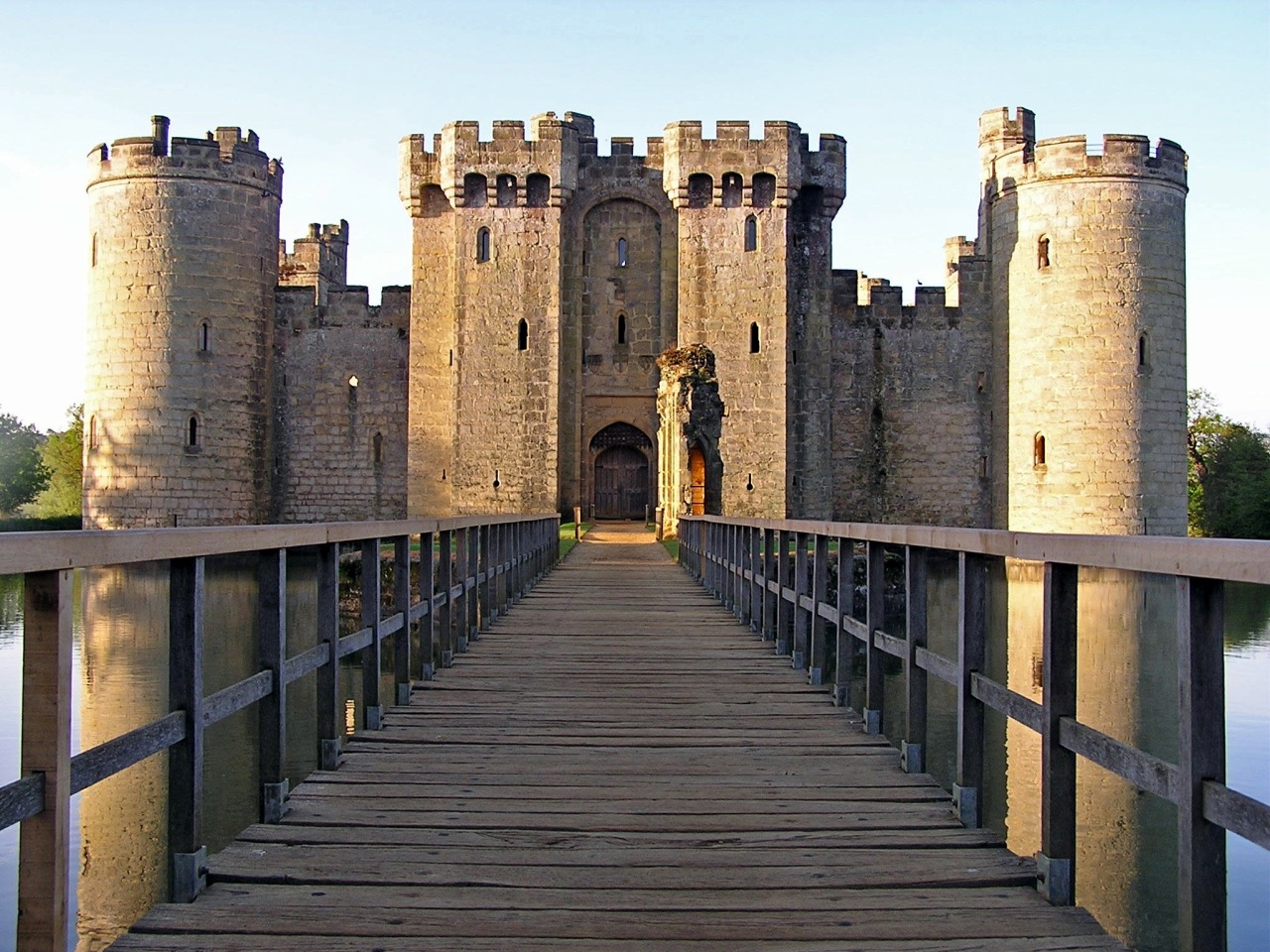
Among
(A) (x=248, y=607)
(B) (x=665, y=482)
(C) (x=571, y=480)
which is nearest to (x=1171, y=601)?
(B) (x=665, y=482)

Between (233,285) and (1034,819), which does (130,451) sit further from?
(1034,819)

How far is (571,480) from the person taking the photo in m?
29.5

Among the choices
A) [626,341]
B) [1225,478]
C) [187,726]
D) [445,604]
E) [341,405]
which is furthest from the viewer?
[1225,478]

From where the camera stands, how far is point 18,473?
163ft

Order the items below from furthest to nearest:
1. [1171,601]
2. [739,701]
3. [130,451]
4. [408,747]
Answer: [130,451] → [1171,601] → [739,701] → [408,747]

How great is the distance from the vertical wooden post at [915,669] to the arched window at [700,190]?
24331 millimetres

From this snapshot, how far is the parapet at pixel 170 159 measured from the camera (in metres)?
27.3

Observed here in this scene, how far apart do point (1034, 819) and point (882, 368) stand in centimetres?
2276

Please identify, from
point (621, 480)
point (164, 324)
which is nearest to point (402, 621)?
point (164, 324)

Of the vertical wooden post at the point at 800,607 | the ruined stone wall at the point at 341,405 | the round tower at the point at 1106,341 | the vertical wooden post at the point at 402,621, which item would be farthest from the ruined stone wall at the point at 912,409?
the vertical wooden post at the point at 402,621

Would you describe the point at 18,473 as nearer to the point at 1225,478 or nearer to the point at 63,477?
the point at 63,477

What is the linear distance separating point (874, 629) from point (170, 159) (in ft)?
81.3

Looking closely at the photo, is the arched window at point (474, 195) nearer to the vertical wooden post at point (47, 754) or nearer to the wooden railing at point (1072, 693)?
the wooden railing at point (1072, 693)

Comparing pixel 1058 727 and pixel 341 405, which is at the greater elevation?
pixel 341 405
